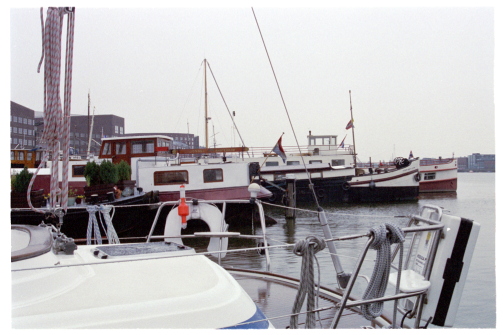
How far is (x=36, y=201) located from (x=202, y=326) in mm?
7632

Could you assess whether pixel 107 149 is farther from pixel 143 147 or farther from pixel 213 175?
pixel 213 175

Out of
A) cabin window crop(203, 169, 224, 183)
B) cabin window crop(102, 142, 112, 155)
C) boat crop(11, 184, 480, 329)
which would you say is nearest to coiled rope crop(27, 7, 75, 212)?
boat crop(11, 184, 480, 329)

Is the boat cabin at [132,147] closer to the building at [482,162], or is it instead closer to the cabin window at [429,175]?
the building at [482,162]

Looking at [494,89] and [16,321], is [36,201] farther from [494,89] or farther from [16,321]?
[494,89]

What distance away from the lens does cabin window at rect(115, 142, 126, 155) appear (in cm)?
1562

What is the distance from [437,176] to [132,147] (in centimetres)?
2010

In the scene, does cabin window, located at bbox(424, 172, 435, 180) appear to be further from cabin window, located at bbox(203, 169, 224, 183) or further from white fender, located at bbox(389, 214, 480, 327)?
white fender, located at bbox(389, 214, 480, 327)

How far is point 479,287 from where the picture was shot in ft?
22.3

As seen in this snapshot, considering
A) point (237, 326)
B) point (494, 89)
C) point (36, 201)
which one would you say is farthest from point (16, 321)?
point (36, 201)

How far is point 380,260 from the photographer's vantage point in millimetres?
2508

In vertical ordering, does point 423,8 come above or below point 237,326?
above

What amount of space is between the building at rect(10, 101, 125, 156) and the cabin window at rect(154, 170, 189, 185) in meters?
2.00

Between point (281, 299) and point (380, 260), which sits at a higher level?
point (380, 260)

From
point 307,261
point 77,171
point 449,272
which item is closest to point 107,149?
point 77,171
